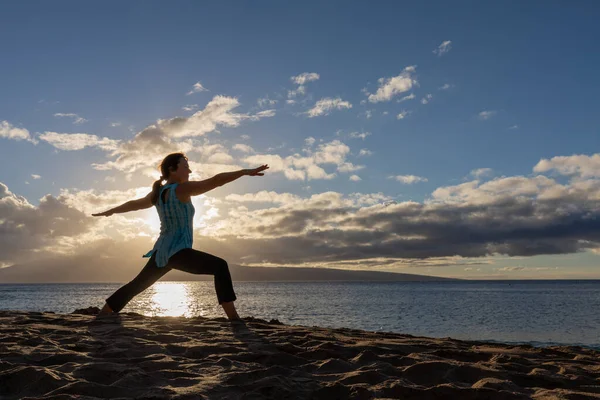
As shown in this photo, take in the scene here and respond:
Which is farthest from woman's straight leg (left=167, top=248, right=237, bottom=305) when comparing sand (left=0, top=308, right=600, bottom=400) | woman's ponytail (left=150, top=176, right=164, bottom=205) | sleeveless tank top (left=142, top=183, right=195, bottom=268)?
sand (left=0, top=308, right=600, bottom=400)

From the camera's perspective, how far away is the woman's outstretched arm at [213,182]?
256 inches

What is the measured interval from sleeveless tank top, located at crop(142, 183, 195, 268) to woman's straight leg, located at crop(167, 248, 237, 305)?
110 millimetres

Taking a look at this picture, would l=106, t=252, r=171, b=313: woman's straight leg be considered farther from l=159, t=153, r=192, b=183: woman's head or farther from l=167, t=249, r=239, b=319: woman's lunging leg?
l=159, t=153, r=192, b=183: woman's head

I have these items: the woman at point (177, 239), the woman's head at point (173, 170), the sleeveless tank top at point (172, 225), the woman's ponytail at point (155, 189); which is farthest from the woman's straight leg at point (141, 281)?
the woman's head at point (173, 170)

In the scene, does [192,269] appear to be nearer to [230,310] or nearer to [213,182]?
[230,310]

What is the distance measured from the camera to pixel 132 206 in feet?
25.5

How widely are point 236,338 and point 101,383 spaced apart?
218 cm

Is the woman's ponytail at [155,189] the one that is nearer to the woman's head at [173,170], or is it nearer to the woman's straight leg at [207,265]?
the woman's head at [173,170]

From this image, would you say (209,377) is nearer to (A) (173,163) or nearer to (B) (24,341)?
(B) (24,341)

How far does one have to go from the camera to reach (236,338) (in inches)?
221

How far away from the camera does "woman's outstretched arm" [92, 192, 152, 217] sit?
7.61 metres

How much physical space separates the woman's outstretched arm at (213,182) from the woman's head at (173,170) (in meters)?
0.36

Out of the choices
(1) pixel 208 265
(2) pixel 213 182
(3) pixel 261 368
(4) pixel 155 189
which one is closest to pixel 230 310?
(1) pixel 208 265

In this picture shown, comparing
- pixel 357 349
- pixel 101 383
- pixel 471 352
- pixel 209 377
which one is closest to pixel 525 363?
pixel 471 352
